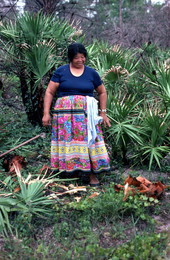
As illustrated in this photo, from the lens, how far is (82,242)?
284 cm

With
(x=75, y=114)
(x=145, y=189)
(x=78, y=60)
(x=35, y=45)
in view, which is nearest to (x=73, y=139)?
(x=75, y=114)

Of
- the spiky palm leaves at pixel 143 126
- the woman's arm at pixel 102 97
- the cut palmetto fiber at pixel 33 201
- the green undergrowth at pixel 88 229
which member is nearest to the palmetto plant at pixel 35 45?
the spiky palm leaves at pixel 143 126

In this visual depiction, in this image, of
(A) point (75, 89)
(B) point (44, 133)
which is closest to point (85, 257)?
(A) point (75, 89)

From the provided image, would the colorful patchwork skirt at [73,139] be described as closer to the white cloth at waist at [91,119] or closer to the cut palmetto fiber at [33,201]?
the white cloth at waist at [91,119]

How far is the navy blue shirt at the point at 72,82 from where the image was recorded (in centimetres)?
406

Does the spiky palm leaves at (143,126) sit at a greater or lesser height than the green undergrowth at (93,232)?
greater

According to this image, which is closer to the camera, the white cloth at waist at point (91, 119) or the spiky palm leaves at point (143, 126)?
the white cloth at waist at point (91, 119)

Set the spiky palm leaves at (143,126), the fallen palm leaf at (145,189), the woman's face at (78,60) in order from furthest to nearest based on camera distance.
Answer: the spiky palm leaves at (143,126), the woman's face at (78,60), the fallen palm leaf at (145,189)

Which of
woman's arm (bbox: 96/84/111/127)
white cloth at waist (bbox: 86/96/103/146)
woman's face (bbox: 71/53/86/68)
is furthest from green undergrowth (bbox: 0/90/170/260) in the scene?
woman's face (bbox: 71/53/86/68)

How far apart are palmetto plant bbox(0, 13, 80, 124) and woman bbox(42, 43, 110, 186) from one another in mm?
2036

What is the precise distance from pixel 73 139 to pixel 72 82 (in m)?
0.68

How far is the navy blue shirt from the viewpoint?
4059 millimetres

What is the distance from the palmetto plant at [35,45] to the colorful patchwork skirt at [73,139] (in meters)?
2.13

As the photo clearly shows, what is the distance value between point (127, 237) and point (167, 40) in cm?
1661
